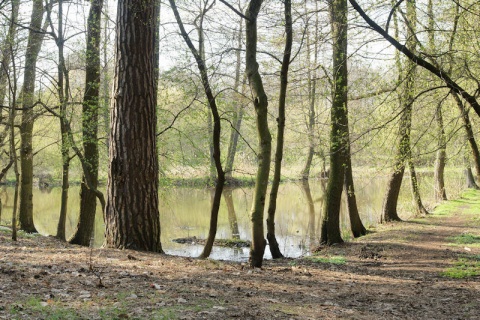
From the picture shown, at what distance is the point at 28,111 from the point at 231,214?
1099 centimetres

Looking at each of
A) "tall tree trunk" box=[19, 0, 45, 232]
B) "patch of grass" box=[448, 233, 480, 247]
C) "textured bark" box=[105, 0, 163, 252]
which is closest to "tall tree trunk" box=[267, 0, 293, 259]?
"textured bark" box=[105, 0, 163, 252]

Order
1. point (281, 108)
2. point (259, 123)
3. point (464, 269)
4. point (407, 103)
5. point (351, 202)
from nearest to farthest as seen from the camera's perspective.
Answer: point (259, 123)
point (464, 269)
point (407, 103)
point (281, 108)
point (351, 202)

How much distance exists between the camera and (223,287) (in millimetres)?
5426

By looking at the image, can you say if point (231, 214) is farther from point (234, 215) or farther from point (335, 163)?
point (335, 163)

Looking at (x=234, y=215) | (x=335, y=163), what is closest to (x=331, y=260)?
(x=335, y=163)

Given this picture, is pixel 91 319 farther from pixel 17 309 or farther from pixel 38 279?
pixel 38 279

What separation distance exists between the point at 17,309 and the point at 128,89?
4561mm

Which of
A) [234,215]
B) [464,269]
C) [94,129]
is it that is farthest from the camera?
[234,215]

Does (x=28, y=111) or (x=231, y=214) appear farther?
(x=231, y=214)

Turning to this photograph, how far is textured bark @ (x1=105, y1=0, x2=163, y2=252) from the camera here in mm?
7621

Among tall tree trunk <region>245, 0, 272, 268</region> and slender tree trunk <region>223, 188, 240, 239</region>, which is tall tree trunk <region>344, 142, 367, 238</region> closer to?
slender tree trunk <region>223, 188, 240, 239</region>

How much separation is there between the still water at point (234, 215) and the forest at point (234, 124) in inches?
6.8

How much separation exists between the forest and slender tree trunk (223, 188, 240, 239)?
0.36 ft

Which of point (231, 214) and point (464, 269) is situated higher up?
point (231, 214)
